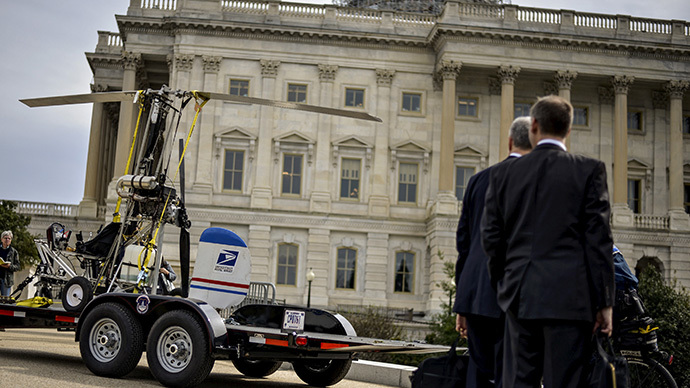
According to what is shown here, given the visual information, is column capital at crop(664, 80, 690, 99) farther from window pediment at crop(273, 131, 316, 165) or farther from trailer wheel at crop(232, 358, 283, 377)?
trailer wheel at crop(232, 358, 283, 377)

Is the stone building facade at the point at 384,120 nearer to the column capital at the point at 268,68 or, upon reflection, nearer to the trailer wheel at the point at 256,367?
the column capital at the point at 268,68

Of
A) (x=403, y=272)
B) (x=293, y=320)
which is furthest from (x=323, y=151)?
(x=293, y=320)

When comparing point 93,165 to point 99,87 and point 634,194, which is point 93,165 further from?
point 634,194

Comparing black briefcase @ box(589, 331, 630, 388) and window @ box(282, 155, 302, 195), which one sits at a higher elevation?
window @ box(282, 155, 302, 195)

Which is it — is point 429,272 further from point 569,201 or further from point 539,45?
point 569,201

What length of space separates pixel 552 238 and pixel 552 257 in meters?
0.12

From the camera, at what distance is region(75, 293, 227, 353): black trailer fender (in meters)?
9.63

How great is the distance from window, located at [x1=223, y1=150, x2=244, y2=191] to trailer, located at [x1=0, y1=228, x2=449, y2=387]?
3330 centimetres

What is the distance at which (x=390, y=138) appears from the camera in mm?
45719

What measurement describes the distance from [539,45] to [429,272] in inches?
532

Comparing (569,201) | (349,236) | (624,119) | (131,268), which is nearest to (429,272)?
(349,236)

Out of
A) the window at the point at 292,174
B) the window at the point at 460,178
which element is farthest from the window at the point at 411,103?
the window at the point at 292,174

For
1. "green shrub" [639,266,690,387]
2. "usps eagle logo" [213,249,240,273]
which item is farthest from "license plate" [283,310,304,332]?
"green shrub" [639,266,690,387]

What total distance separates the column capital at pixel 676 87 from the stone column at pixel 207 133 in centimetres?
2446
